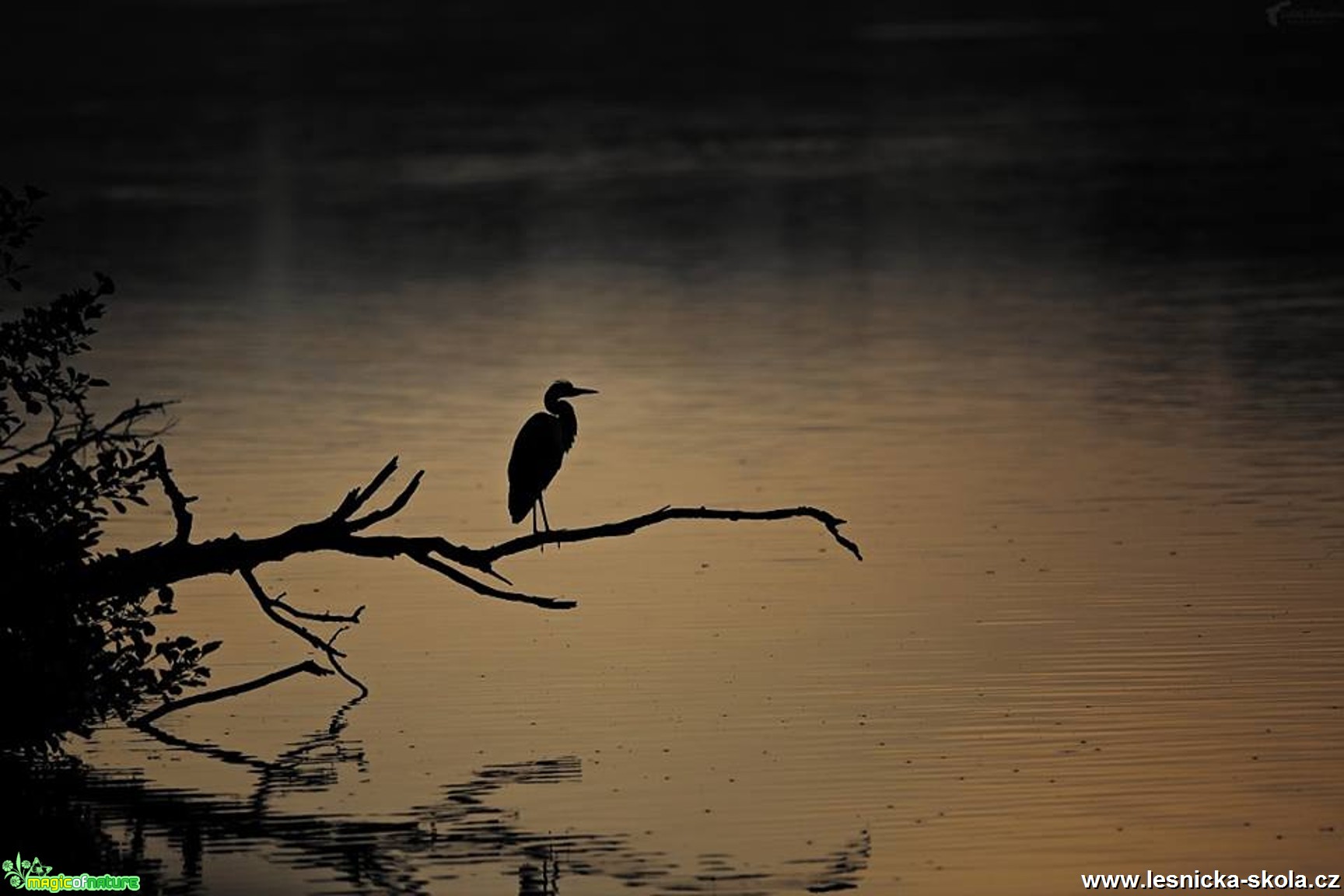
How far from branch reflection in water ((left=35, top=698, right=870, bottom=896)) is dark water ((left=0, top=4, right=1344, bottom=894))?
0.03m

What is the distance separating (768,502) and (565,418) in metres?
3.39

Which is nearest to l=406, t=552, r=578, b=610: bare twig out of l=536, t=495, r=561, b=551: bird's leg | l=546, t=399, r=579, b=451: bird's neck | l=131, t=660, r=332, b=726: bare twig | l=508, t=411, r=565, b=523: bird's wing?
l=131, t=660, r=332, b=726: bare twig

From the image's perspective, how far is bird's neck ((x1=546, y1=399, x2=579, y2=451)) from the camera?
1844cm

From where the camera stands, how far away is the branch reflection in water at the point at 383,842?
12766mm

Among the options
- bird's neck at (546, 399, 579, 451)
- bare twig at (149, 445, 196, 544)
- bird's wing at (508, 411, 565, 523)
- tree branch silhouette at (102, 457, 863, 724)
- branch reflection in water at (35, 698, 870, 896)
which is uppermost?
bird's neck at (546, 399, 579, 451)

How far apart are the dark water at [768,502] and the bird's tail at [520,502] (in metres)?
0.63

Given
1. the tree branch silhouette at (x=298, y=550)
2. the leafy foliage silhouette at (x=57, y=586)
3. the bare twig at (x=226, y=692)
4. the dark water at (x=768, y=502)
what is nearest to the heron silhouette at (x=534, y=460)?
the dark water at (x=768, y=502)

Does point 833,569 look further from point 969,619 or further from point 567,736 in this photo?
point 567,736

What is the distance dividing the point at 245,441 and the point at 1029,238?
1964cm

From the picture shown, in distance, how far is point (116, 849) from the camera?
532 inches

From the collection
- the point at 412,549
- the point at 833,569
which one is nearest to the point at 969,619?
the point at 833,569

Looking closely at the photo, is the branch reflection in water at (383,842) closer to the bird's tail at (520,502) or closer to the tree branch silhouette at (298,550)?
the tree branch silhouette at (298,550)

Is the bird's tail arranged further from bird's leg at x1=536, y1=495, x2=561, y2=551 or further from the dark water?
the dark water

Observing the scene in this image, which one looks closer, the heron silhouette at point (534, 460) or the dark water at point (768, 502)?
the dark water at point (768, 502)
